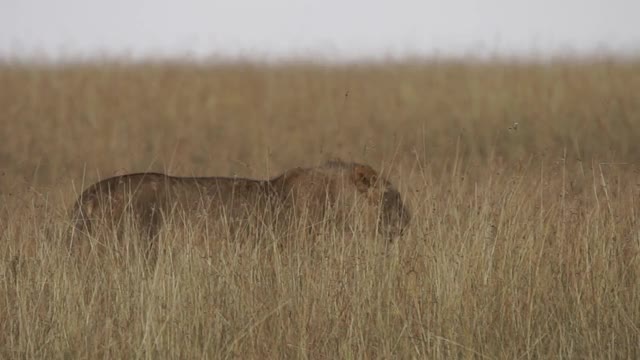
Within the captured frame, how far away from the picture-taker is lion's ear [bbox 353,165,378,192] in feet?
24.6

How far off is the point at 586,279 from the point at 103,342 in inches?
89.3

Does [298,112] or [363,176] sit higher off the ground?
[298,112]

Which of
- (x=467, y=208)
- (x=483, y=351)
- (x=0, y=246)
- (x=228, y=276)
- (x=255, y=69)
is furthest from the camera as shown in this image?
(x=255, y=69)

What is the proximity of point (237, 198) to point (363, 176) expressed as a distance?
0.88 metres

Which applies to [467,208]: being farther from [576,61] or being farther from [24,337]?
[576,61]

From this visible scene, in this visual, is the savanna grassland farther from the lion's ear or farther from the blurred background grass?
the blurred background grass

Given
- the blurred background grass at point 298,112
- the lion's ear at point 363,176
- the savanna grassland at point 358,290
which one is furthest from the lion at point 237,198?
the blurred background grass at point 298,112

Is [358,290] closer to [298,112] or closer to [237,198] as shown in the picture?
[237,198]

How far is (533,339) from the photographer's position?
5207 mm

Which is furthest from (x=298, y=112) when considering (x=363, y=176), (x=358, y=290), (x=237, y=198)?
(x=358, y=290)

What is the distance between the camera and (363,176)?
7527mm

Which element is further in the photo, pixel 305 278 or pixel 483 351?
pixel 305 278

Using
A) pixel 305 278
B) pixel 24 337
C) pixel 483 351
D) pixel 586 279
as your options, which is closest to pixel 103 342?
pixel 24 337

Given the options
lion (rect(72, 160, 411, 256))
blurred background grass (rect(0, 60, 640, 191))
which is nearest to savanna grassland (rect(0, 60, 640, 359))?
lion (rect(72, 160, 411, 256))
